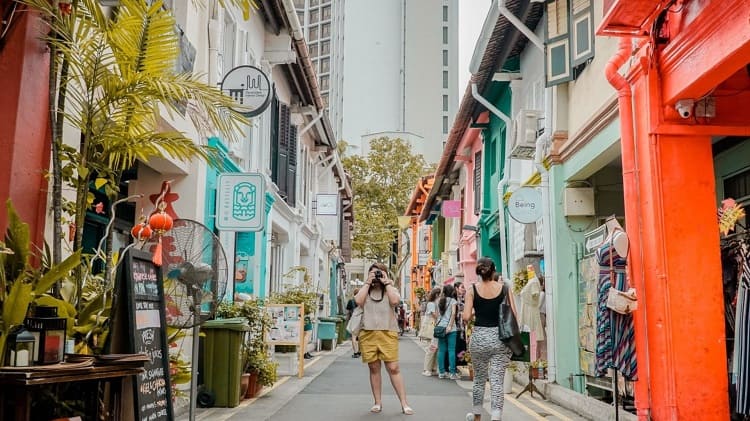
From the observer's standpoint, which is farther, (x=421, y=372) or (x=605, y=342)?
(x=421, y=372)

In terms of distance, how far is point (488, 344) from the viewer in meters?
7.88

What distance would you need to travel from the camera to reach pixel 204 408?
9.09m

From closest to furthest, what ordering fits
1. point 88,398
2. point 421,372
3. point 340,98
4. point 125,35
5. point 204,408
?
1. point 88,398
2. point 125,35
3. point 204,408
4. point 421,372
5. point 340,98

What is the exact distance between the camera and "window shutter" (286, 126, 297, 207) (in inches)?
731

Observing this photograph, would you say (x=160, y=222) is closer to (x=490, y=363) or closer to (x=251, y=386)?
(x=490, y=363)

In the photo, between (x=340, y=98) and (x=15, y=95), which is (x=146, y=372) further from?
(x=340, y=98)

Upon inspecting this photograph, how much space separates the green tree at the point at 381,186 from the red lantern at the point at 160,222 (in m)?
40.2

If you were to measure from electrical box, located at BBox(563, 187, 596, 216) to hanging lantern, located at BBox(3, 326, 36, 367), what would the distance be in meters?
8.53

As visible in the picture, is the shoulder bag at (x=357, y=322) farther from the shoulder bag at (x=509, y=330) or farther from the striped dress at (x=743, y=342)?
the striped dress at (x=743, y=342)

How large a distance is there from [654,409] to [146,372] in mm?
4621

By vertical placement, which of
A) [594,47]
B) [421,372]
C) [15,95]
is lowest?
[421,372]

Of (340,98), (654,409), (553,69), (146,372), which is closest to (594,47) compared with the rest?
(553,69)

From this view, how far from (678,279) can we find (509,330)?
1.68 m

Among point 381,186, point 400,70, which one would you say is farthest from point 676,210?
point 400,70
